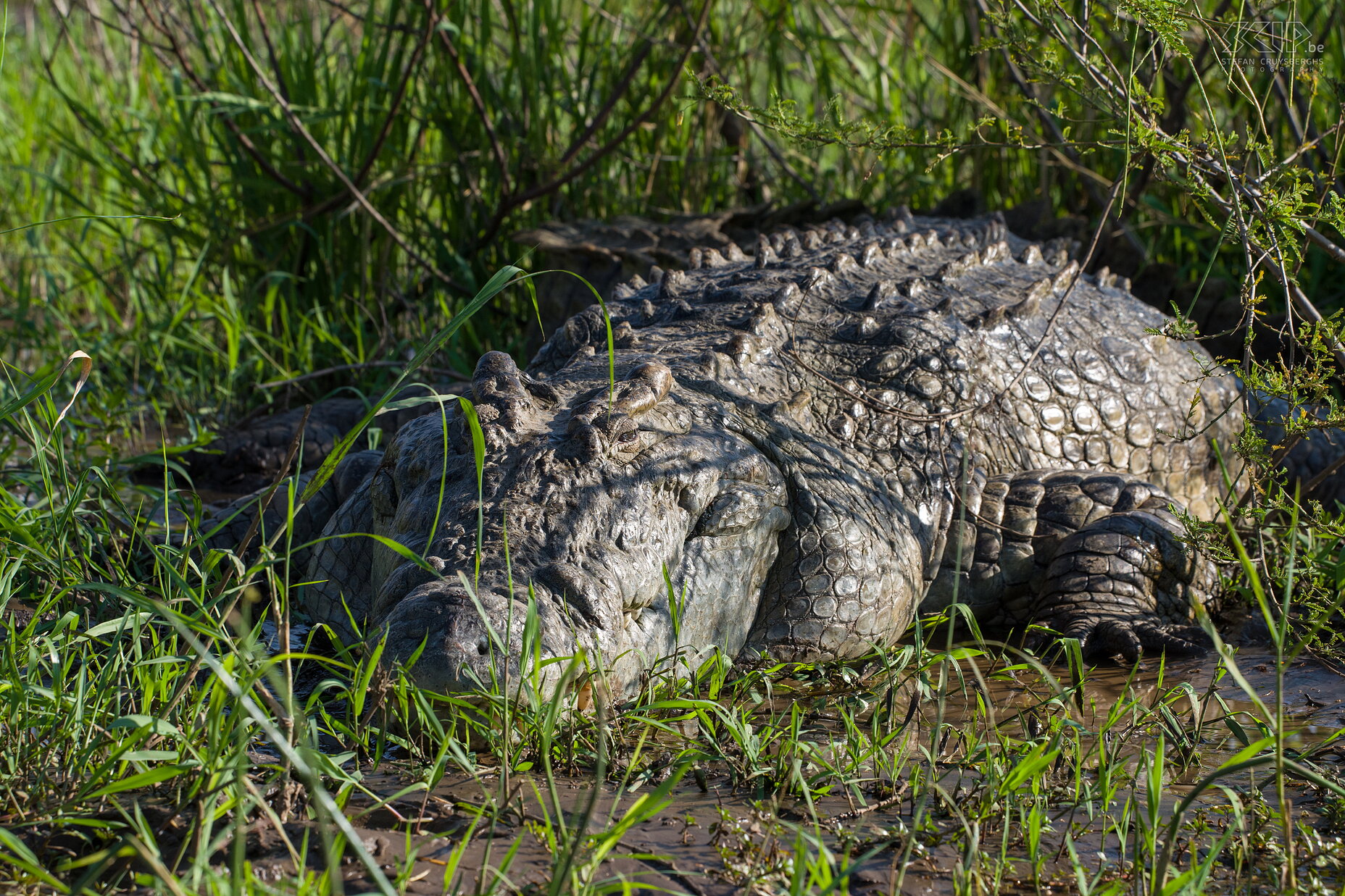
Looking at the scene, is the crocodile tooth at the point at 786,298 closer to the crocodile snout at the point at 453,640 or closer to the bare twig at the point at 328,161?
the crocodile snout at the point at 453,640

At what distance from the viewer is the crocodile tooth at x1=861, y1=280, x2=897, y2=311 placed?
387 centimetres

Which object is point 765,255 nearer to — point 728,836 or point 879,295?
point 879,295

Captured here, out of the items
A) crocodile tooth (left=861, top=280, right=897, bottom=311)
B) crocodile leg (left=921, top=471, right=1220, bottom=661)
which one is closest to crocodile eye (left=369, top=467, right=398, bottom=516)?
crocodile leg (left=921, top=471, right=1220, bottom=661)

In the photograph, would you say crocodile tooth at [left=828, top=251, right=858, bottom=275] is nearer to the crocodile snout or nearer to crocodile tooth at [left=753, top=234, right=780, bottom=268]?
crocodile tooth at [left=753, top=234, right=780, bottom=268]

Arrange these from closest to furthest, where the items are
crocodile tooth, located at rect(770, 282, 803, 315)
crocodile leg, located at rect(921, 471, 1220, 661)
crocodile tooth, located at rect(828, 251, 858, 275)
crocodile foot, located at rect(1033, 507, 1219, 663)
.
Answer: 1. crocodile foot, located at rect(1033, 507, 1219, 663)
2. crocodile leg, located at rect(921, 471, 1220, 661)
3. crocodile tooth, located at rect(770, 282, 803, 315)
4. crocodile tooth, located at rect(828, 251, 858, 275)

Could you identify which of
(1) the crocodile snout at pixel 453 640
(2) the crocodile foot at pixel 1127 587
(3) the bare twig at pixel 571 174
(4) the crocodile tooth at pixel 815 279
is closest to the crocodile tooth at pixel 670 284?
(4) the crocodile tooth at pixel 815 279

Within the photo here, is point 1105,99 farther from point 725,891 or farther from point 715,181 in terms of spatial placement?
point 715,181

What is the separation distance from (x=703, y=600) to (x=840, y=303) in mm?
1542

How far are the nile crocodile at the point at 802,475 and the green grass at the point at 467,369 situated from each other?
0.17 m

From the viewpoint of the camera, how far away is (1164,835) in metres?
1.99

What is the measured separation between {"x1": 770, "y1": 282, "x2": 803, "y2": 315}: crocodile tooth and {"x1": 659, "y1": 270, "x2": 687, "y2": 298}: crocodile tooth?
40 cm

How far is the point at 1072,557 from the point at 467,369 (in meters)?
2.85

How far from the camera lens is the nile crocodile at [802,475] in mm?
2518

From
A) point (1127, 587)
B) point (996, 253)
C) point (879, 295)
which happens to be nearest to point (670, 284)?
point (879, 295)
